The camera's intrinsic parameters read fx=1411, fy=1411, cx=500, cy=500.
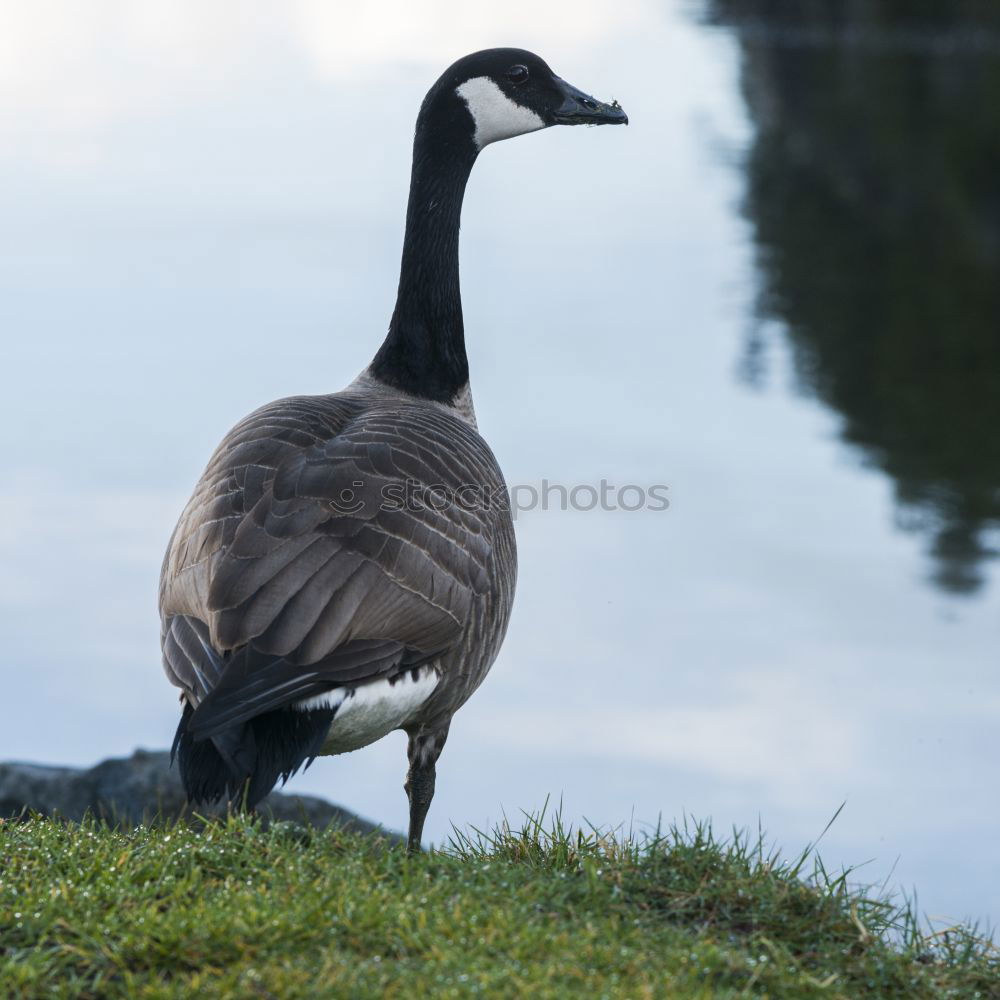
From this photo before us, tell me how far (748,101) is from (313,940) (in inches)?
1867

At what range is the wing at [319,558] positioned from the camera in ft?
15.5

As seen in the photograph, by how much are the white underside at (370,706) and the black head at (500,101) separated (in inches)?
130

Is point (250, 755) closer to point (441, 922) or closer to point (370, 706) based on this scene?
point (370, 706)

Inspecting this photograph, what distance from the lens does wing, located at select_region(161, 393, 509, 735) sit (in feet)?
15.5

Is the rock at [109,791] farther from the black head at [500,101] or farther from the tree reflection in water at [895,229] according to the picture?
the tree reflection in water at [895,229]

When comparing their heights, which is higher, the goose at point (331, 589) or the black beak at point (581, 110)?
the black beak at point (581, 110)

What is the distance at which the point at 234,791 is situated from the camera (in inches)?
185

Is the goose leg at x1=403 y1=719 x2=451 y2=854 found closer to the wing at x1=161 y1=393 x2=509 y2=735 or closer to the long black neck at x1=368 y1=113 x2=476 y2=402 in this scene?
the wing at x1=161 y1=393 x2=509 y2=735

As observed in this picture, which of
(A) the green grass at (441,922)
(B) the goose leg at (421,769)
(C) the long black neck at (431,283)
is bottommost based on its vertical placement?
(B) the goose leg at (421,769)

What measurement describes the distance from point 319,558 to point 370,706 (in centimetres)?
57

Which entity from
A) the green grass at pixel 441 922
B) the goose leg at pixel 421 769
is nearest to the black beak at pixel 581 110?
the goose leg at pixel 421 769

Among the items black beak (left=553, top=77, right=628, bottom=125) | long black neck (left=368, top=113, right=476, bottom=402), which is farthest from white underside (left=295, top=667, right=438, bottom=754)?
black beak (left=553, top=77, right=628, bottom=125)

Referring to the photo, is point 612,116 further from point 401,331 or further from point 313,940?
point 313,940

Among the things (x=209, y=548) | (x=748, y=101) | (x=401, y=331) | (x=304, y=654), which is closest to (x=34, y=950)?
(x=304, y=654)
